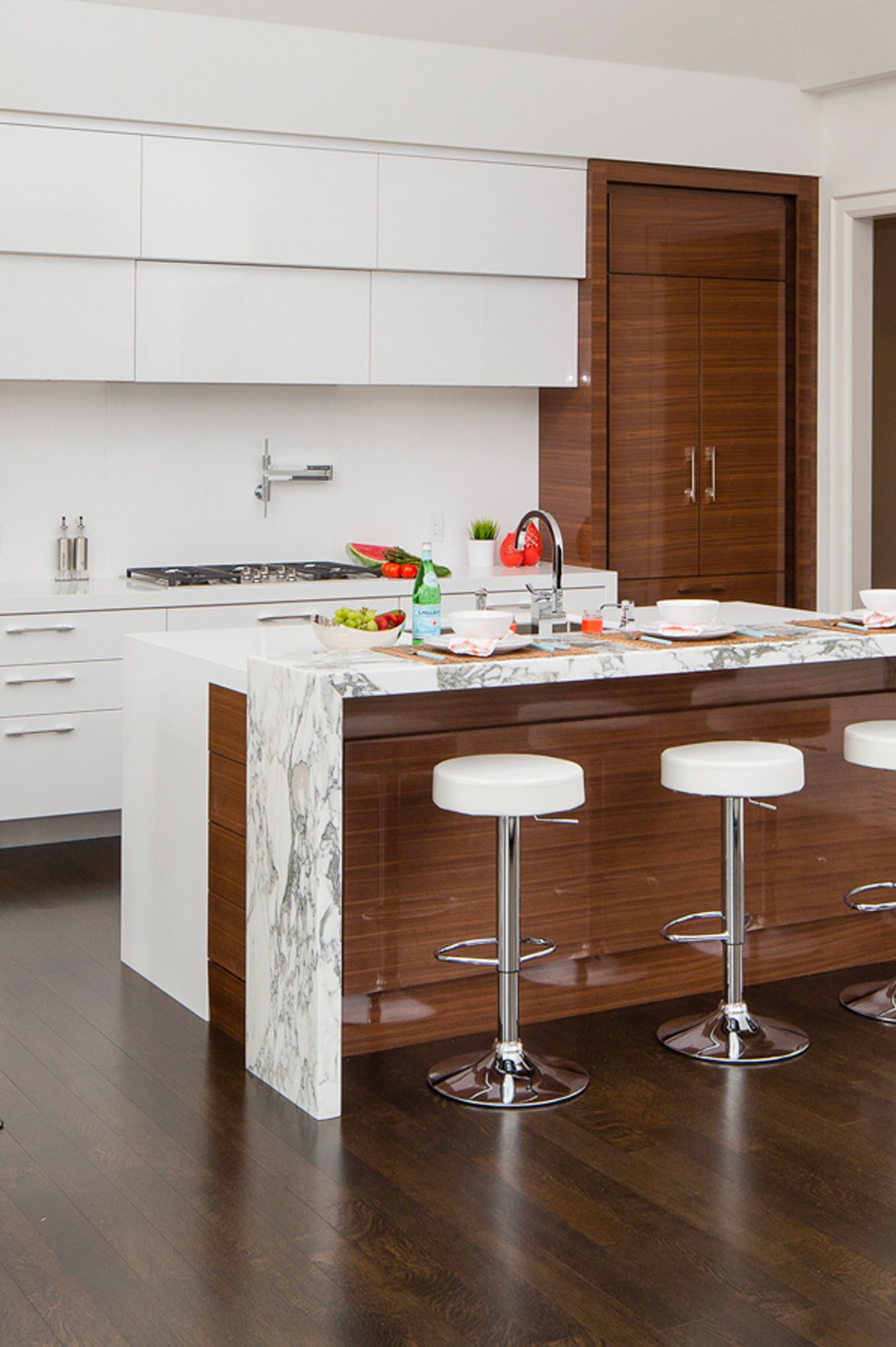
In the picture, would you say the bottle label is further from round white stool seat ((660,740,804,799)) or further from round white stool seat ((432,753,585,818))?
round white stool seat ((660,740,804,799))

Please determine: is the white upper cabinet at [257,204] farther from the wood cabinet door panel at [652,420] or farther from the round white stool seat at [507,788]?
Result: the round white stool seat at [507,788]

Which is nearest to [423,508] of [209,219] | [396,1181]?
[209,219]

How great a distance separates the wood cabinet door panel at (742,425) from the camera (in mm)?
6719

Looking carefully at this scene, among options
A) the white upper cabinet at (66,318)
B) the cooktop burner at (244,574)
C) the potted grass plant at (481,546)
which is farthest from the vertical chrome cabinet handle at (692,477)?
the white upper cabinet at (66,318)

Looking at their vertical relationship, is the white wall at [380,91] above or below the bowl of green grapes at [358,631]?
above

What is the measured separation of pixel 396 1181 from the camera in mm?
2975

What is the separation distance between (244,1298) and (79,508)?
3955 mm

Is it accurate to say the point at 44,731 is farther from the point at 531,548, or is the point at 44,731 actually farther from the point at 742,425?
the point at 742,425

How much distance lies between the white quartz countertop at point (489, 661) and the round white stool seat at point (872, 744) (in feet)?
0.59

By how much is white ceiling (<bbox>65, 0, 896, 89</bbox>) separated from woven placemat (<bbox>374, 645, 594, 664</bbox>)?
9.76ft

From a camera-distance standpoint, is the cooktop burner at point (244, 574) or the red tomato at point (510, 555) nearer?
the cooktop burner at point (244, 574)

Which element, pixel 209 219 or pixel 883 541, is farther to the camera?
pixel 883 541

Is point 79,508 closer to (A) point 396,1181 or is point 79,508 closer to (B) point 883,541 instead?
(A) point 396,1181

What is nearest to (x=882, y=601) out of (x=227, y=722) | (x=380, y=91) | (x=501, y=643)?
(x=501, y=643)
